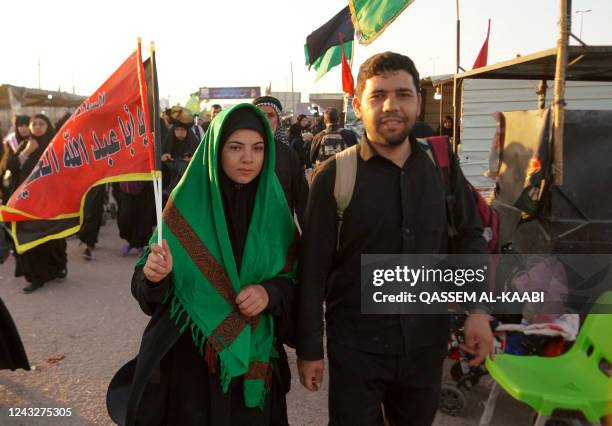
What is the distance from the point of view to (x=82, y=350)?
13.1 feet

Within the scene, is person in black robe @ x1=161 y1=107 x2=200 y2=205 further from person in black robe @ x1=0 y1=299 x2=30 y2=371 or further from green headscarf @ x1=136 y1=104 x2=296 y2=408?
green headscarf @ x1=136 y1=104 x2=296 y2=408

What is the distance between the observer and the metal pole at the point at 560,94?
315 cm

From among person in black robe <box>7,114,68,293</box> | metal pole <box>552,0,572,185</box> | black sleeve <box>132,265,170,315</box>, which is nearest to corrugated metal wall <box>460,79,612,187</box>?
metal pole <box>552,0,572,185</box>

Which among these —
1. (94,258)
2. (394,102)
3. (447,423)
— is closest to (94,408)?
(447,423)

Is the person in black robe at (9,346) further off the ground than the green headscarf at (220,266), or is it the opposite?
the green headscarf at (220,266)

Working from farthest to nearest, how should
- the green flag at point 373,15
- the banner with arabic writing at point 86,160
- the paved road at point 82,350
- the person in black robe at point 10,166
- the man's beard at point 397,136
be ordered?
the person in black robe at point 10,166 → the green flag at point 373,15 → the paved road at point 82,350 → the banner with arabic writing at point 86,160 → the man's beard at point 397,136

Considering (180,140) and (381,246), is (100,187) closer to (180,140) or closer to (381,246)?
(180,140)

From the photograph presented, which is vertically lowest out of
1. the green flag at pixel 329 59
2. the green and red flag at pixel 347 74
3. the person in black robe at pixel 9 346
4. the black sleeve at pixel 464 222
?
the person in black robe at pixel 9 346

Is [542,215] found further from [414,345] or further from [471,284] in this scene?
[414,345]

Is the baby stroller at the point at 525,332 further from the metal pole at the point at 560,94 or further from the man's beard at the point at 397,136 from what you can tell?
the man's beard at the point at 397,136

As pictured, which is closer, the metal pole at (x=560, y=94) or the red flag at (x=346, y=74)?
the metal pole at (x=560, y=94)

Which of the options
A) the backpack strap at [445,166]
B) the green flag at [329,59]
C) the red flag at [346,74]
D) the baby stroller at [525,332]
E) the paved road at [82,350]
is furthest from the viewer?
the green flag at [329,59]

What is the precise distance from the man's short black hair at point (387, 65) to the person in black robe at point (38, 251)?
4417 millimetres

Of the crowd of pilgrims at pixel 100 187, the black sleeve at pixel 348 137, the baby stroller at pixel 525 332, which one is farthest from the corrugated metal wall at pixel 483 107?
the baby stroller at pixel 525 332
